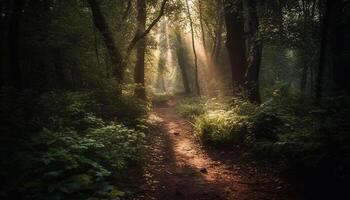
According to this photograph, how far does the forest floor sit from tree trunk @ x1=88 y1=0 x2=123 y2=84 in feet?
15.5

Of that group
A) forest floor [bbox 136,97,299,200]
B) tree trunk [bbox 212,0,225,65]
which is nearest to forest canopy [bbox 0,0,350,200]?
forest floor [bbox 136,97,299,200]

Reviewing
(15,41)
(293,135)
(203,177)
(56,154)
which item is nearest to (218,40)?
(15,41)

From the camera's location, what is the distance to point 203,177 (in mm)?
7730

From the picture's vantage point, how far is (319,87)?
9461mm

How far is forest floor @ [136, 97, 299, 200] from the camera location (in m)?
6.54

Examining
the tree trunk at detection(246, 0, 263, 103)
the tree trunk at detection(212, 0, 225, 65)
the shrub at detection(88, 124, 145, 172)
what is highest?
the tree trunk at detection(212, 0, 225, 65)

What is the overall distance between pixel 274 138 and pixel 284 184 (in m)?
1.89

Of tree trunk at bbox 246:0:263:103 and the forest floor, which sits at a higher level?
tree trunk at bbox 246:0:263:103

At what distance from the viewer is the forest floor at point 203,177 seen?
6.54 m

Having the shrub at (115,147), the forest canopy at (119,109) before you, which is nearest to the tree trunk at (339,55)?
the forest canopy at (119,109)

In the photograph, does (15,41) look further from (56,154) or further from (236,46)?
(236,46)

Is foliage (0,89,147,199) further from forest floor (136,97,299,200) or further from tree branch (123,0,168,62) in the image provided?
tree branch (123,0,168,62)

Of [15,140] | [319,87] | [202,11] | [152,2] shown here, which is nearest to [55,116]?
[15,140]

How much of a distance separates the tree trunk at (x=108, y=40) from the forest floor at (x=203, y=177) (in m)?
4.73
